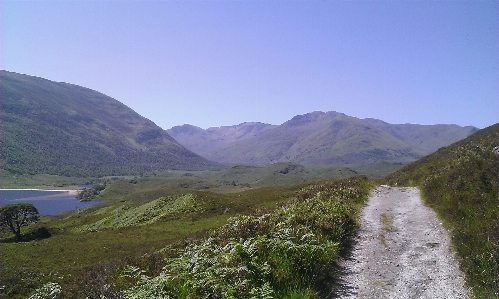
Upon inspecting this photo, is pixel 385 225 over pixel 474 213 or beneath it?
beneath

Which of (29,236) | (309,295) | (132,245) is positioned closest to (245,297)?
(309,295)

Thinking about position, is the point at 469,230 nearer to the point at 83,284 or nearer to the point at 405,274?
the point at 405,274

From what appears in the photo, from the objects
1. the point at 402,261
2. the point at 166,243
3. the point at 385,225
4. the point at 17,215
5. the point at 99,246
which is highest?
the point at 385,225

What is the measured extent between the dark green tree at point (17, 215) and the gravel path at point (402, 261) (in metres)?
53.1

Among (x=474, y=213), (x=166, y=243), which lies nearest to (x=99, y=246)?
(x=166, y=243)

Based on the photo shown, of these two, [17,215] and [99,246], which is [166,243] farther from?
[17,215]

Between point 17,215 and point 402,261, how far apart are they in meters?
58.9

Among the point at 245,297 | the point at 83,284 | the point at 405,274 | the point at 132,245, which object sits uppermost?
the point at 245,297

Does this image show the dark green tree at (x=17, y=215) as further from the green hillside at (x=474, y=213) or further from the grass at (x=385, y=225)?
the green hillside at (x=474, y=213)

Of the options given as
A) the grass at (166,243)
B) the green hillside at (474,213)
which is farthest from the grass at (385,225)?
the green hillside at (474,213)

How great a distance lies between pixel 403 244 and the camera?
13.3 m

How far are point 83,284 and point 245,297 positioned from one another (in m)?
9.72

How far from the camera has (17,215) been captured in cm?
5100

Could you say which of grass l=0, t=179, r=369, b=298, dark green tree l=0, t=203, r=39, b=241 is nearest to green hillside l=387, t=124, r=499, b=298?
grass l=0, t=179, r=369, b=298
